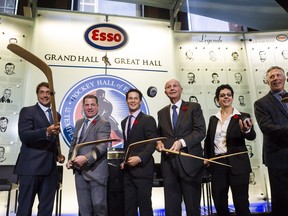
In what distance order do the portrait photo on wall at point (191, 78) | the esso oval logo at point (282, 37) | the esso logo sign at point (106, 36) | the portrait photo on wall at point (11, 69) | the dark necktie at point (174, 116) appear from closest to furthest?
the dark necktie at point (174, 116) → the portrait photo on wall at point (11, 69) → the esso logo sign at point (106, 36) → the portrait photo on wall at point (191, 78) → the esso oval logo at point (282, 37)

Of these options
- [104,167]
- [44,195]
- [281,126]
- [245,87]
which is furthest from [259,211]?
[44,195]

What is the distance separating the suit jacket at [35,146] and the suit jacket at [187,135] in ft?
3.44

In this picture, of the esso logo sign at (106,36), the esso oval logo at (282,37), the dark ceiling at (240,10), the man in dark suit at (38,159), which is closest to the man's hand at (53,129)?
the man in dark suit at (38,159)

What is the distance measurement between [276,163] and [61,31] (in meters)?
3.66

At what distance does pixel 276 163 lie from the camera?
2346 millimetres

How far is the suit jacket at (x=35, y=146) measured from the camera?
2.35m

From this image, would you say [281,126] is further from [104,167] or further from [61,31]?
[61,31]

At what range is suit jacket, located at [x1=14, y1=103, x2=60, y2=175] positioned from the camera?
2.35m

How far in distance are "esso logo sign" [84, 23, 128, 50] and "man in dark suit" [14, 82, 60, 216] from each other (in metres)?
2.07

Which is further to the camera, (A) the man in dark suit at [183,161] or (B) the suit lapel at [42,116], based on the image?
(B) the suit lapel at [42,116]

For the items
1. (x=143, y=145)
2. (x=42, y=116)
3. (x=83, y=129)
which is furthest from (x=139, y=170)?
(x=42, y=116)

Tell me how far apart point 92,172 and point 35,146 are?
1.91ft

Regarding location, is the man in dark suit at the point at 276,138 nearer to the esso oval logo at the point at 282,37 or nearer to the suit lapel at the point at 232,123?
the suit lapel at the point at 232,123

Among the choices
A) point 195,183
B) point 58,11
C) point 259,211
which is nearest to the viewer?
point 195,183
